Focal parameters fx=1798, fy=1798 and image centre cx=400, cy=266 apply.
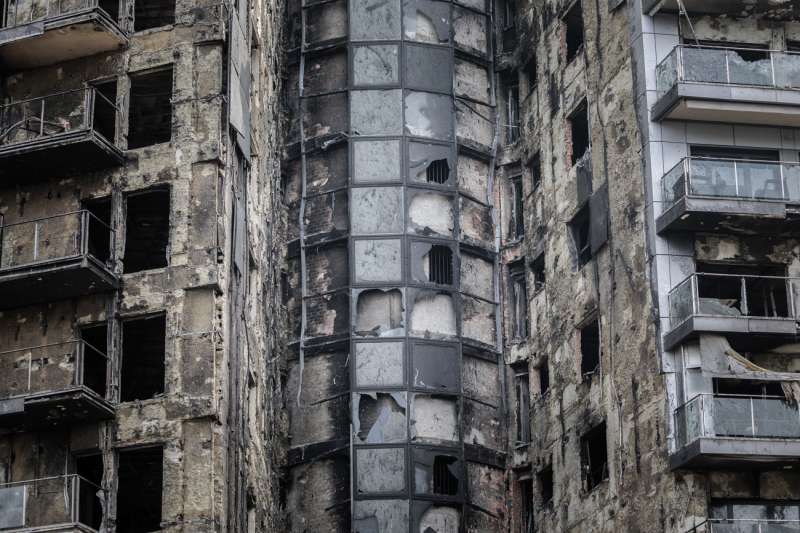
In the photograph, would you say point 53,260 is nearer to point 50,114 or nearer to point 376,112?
A: point 50,114

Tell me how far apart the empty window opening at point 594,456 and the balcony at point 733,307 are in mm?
4763

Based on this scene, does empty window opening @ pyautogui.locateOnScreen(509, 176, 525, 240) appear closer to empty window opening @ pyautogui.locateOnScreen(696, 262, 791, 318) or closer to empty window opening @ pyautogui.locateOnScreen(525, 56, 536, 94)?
empty window opening @ pyautogui.locateOnScreen(525, 56, 536, 94)

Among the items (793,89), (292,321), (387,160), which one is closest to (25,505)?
(292,321)

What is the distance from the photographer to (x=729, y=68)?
153 ft

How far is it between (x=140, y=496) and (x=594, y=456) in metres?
12.4

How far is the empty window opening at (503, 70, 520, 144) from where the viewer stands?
193ft

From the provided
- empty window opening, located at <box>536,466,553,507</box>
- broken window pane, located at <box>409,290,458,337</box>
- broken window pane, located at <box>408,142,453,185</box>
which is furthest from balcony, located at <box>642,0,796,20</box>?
empty window opening, located at <box>536,466,553,507</box>

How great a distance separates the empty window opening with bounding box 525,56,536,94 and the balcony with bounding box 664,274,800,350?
44.4 ft

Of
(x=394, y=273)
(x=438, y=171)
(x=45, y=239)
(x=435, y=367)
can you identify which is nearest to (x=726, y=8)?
(x=438, y=171)

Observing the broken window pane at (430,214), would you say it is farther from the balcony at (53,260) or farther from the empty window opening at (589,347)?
the balcony at (53,260)

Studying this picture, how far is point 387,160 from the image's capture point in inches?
2223

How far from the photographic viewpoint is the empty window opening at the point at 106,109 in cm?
4872

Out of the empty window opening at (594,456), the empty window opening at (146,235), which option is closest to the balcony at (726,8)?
the empty window opening at (594,456)

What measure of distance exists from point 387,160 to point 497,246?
15.0 feet
